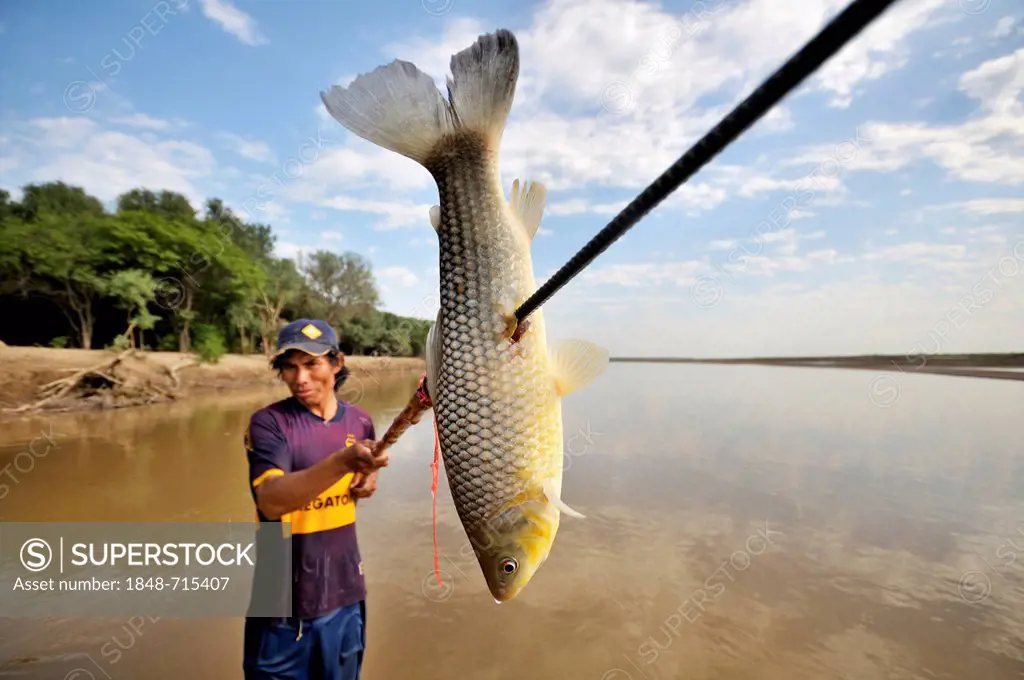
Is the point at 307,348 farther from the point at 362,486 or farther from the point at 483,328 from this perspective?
the point at 483,328

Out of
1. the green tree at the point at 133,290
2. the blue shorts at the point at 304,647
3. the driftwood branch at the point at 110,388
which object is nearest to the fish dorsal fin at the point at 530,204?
the blue shorts at the point at 304,647

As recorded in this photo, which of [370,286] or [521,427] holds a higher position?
[370,286]

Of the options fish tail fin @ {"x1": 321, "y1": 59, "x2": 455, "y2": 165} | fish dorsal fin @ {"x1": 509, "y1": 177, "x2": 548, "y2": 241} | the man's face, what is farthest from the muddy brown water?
fish tail fin @ {"x1": 321, "y1": 59, "x2": 455, "y2": 165}

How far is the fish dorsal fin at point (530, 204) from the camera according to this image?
1918mm

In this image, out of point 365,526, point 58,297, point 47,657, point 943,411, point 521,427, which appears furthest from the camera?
point 58,297

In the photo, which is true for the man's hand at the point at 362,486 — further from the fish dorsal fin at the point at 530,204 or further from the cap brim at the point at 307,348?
the fish dorsal fin at the point at 530,204

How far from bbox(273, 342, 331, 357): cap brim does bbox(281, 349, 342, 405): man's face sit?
1.8 inches

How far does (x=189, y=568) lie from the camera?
6.57m

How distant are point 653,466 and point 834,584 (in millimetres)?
4837

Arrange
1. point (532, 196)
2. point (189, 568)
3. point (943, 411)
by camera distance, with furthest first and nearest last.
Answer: point (943, 411)
point (189, 568)
point (532, 196)

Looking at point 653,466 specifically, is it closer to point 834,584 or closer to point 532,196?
point 834,584

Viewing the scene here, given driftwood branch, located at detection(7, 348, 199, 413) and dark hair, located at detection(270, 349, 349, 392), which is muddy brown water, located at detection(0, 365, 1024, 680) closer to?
dark hair, located at detection(270, 349, 349, 392)

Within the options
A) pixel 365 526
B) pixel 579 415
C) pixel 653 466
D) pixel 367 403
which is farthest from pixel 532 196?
pixel 367 403

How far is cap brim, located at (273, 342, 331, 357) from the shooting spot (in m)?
2.85
